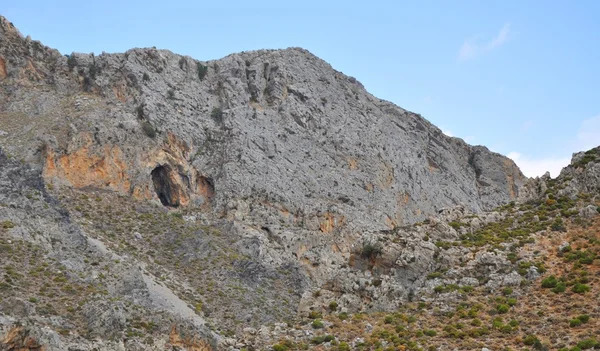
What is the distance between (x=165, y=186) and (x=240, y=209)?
11.8 metres

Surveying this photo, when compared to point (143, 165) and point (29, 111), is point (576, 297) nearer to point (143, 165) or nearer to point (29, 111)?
point (143, 165)

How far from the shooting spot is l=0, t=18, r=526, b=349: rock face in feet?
236

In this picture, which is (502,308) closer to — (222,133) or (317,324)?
(317,324)

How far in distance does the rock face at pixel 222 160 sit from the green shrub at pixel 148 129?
263mm

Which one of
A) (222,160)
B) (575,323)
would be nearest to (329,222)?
(222,160)

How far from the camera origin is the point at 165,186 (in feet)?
291

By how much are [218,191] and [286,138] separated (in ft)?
62.7

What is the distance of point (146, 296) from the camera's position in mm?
56781

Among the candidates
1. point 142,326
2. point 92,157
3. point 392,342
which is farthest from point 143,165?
point 392,342

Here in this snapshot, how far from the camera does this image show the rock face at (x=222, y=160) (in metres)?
71.8

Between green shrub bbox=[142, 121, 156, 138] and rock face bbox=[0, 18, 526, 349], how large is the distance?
0.86ft

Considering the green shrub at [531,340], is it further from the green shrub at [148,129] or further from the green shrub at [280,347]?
the green shrub at [148,129]

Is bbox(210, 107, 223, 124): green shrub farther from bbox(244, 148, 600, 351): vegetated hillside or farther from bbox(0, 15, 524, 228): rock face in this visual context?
bbox(244, 148, 600, 351): vegetated hillside

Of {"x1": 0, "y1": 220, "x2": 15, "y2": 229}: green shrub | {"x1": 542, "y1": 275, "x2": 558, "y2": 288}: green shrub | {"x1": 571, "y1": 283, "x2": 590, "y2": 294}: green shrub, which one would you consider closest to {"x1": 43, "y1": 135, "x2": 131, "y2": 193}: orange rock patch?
{"x1": 0, "y1": 220, "x2": 15, "y2": 229}: green shrub
